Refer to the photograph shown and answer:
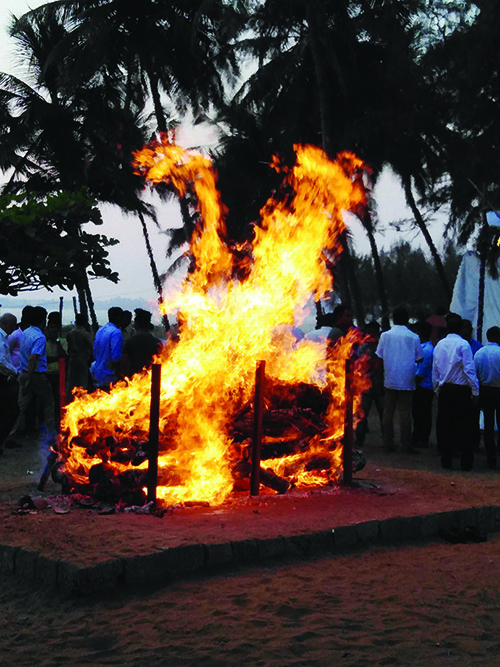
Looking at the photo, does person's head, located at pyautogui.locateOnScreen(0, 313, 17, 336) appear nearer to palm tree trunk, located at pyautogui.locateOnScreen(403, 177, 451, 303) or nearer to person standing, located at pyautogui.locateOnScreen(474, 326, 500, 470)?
person standing, located at pyautogui.locateOnScreen(474, 326, 500, 470)

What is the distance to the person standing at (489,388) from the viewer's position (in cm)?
1165

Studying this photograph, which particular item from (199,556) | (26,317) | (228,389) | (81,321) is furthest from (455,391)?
(26,317)

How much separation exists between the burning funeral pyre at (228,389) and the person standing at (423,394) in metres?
3.03

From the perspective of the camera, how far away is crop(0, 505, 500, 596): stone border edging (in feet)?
18.6

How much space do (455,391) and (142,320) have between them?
14.1 ft

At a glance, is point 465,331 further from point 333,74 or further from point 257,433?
point 333,74

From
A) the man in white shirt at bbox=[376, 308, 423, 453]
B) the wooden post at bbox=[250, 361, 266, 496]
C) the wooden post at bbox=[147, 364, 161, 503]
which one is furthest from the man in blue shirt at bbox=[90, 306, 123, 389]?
the wooden post at bbox=[147, 364, 161, 503]

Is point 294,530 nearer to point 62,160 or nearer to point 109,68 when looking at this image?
point 109,68

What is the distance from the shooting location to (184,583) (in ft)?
19.4

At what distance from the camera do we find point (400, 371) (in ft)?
40.7

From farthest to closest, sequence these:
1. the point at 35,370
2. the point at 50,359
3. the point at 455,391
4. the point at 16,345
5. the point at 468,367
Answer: the point at 16,345
the point at 50,359
the point at 35,370
the point at 455,391
the point at 468,367

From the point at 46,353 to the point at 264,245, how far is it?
5.39 metres

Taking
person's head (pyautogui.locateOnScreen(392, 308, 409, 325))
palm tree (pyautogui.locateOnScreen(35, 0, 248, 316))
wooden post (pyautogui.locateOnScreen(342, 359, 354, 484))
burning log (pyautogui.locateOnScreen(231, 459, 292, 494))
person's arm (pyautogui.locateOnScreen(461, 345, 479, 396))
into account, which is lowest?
burning log (pyautogui.locateOnScreen(231, 459, 292, 494))

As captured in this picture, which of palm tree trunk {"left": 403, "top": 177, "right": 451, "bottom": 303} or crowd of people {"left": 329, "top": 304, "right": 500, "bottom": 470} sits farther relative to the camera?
palm tree trunk {"left": 403, "top": 177, "right": 451, "bottom": 303}
